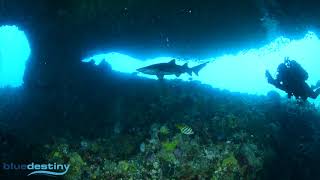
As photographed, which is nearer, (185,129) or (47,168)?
(47,168)

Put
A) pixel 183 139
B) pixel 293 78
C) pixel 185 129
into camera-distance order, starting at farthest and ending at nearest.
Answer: pixel 293 78 < pixel 183 139 < pixel 185 129

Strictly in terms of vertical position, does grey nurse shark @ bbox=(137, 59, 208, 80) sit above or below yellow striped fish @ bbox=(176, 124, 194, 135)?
above

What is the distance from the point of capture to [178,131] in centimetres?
876

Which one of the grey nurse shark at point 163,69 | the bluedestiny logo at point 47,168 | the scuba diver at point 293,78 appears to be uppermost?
the grey nurse shark at point 163,69

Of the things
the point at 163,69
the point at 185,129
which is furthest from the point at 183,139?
the point at 163,69

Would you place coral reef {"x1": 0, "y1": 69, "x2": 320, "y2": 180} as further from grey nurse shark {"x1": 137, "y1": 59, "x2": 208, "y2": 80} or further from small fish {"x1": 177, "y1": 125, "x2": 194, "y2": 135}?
grey nurse shark {"x1": 137, "y1": 59, "x2": 208, "y2": 80}

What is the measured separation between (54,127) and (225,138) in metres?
4.93

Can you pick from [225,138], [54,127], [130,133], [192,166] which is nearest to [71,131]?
[54,127]

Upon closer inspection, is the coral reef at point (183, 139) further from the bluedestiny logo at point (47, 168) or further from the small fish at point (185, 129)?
the small fish at point (185, 129)

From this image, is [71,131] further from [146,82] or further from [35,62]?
[35,62]

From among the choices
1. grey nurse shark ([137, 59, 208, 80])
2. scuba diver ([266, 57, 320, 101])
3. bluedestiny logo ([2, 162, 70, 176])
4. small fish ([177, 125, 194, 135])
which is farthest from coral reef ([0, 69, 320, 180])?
grey nurse shark ([137, 59, 208, 80])

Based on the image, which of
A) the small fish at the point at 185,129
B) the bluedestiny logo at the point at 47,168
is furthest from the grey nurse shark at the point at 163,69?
the bluedestiny logo at the point at 47,168

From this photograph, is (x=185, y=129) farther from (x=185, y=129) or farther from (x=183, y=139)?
(x=183, y=139)

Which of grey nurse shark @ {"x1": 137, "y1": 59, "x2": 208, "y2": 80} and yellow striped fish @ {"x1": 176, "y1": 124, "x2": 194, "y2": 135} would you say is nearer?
yellow striped fish @ {"x1": 176, "y1": 124, "x2": 194, "y2": 135}
